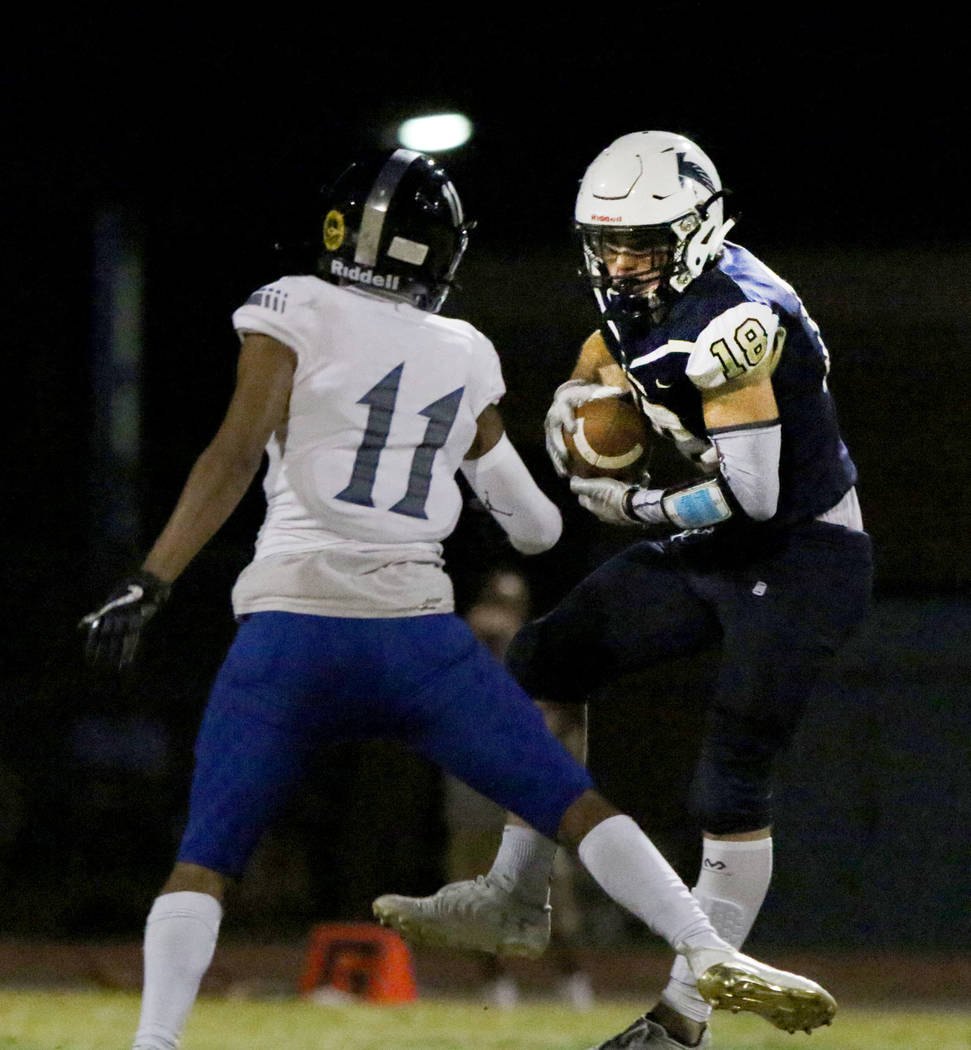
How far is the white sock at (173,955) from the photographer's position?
8.94 ft

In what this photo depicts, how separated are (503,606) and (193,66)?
290 cm

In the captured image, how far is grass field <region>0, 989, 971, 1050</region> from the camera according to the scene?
4.22 m

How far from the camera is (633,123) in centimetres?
755

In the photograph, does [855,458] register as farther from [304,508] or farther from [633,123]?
[304,508]

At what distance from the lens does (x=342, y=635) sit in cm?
281

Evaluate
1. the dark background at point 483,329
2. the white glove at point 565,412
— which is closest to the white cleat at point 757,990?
the white glove at point 565,412

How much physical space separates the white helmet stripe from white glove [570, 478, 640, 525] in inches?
29.1

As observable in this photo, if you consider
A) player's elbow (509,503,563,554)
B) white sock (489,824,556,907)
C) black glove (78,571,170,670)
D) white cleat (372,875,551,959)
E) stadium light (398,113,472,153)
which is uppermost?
stadium light (398,113,472,153)

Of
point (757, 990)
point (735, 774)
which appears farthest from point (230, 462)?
point (735, 774)

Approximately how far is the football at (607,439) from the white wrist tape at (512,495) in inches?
11.8

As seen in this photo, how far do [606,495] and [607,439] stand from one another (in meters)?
0.12

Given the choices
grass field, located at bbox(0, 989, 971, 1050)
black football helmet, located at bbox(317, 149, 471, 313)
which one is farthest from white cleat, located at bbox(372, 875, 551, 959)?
black football helmet, located at bbox(317, 149, 471, 313)

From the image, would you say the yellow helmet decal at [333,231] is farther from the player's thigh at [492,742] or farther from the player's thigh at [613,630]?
the player's thigh at [613,630]

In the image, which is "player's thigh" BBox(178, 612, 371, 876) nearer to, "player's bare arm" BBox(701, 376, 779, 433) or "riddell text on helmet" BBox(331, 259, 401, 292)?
"riddell text on helmet" BBox(331, 259, 401, 292)
